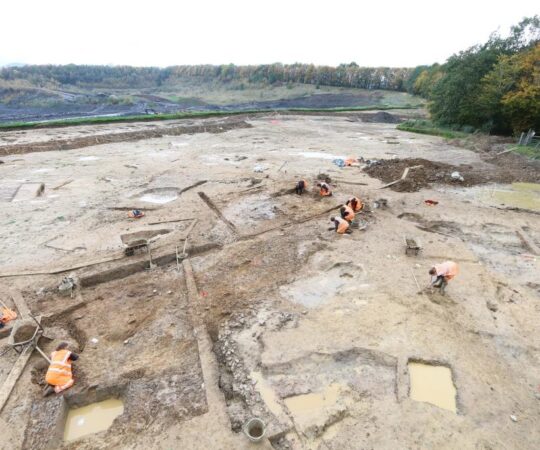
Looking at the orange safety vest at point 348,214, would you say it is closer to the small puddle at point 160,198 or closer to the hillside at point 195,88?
the small puddle at point 160,198

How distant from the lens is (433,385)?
17.1 feet

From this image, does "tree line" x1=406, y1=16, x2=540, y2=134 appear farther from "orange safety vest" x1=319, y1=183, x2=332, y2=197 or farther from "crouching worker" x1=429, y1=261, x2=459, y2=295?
"crouching worker" x1=429, y1=261, x2=459, y2=295

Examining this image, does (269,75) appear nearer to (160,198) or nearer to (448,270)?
(160,198)

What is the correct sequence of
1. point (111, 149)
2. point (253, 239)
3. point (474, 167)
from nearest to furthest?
point (253, 239), point (474, 167), point (111, 149)

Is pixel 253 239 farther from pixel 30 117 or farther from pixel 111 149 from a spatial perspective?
pixel 30 117

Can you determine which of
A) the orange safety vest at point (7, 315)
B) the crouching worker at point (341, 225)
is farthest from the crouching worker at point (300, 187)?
the orange safety vest at point (7, 315)

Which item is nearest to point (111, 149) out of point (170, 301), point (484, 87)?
point (170, 301)

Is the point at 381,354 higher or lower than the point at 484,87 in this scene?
lower

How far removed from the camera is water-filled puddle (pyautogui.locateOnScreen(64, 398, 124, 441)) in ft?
15.4

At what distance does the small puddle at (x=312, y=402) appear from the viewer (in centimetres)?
477

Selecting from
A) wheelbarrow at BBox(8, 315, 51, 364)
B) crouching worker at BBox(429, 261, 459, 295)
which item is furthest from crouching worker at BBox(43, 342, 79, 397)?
crouching worker at BBox(429, 261, 459, 295)

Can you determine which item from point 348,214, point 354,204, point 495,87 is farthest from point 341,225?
point 495,87

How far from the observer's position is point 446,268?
6.94 metres

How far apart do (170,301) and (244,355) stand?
237 centimetres
